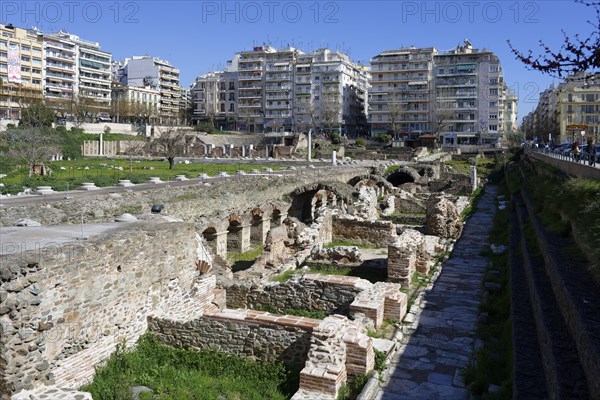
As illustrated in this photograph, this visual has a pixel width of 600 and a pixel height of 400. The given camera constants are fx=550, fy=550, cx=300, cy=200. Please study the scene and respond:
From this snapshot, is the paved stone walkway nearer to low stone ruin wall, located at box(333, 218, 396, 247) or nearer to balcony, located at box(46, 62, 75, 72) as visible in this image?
low stone ruin wall, located at box(333, 218, 396, 247)

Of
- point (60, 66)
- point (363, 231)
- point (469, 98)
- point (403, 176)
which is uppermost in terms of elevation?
point (60, 66)

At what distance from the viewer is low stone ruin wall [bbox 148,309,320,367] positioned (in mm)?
8672

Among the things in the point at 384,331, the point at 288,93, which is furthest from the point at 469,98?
the point at 384,331

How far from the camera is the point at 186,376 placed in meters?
8.27

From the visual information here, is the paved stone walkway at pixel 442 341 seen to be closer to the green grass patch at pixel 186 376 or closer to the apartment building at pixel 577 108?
the green grass patch at pixel 186 376

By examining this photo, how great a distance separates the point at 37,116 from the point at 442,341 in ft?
203

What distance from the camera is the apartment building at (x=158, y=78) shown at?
4176 inches

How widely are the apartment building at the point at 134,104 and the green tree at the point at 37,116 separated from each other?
19.5 m

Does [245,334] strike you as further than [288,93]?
No

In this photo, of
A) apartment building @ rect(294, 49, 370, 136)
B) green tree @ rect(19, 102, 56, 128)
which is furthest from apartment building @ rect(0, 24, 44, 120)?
apartment building @ rect(294, 49, 370, 136)

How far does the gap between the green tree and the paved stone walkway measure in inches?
2191

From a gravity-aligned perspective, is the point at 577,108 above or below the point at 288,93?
below

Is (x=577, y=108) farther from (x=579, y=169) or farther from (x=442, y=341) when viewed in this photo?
(x=442, y=341)

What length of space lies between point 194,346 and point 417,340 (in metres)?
4.09
